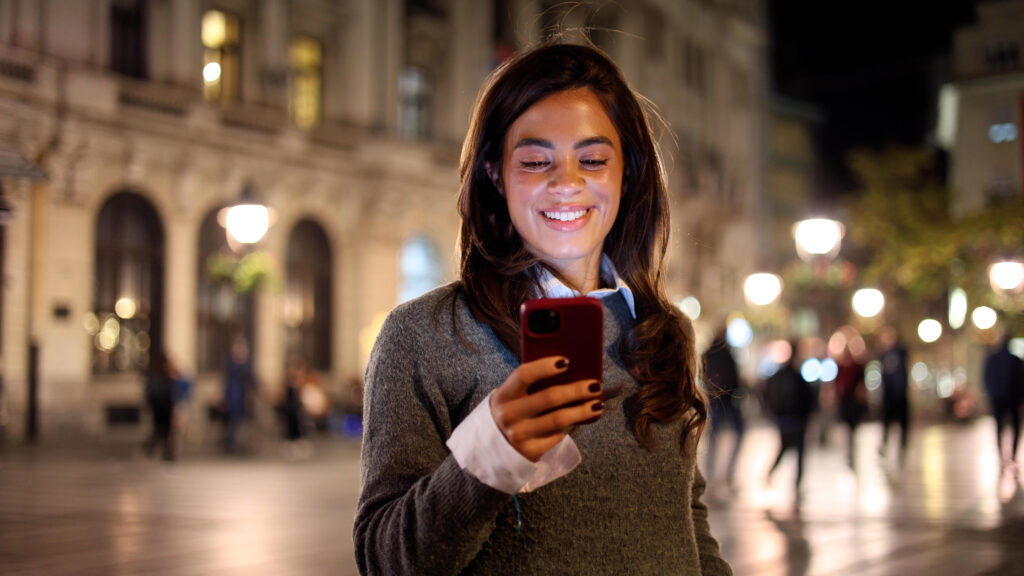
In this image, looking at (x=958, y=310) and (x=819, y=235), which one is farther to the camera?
(x=958, y=310)

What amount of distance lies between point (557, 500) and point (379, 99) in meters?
29.7

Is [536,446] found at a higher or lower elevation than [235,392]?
higher

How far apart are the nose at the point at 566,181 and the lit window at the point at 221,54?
25847 mm

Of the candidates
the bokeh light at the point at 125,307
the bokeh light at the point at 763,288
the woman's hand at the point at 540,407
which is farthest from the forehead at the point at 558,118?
the bokeh light at the point at 763,288

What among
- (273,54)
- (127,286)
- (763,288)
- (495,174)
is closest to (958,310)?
(763,288)

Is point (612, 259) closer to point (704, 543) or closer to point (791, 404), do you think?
point (704, 543)

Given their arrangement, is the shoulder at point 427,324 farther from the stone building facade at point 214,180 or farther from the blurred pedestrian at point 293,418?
the blurred pedestrian at point 293,418

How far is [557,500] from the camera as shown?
2.04 metres

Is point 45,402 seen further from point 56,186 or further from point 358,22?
point 358,22

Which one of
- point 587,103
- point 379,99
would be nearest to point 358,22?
point 379,99

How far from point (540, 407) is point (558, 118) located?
0.75 m

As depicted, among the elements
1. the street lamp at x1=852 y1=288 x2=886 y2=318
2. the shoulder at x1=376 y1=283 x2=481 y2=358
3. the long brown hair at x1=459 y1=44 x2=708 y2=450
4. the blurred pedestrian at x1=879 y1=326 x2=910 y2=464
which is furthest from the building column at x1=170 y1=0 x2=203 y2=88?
the shoulder at x1=376 y1=283 x2=481 y2=358

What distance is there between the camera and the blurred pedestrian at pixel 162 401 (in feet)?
63.5

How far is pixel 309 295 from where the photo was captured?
29.2 m
